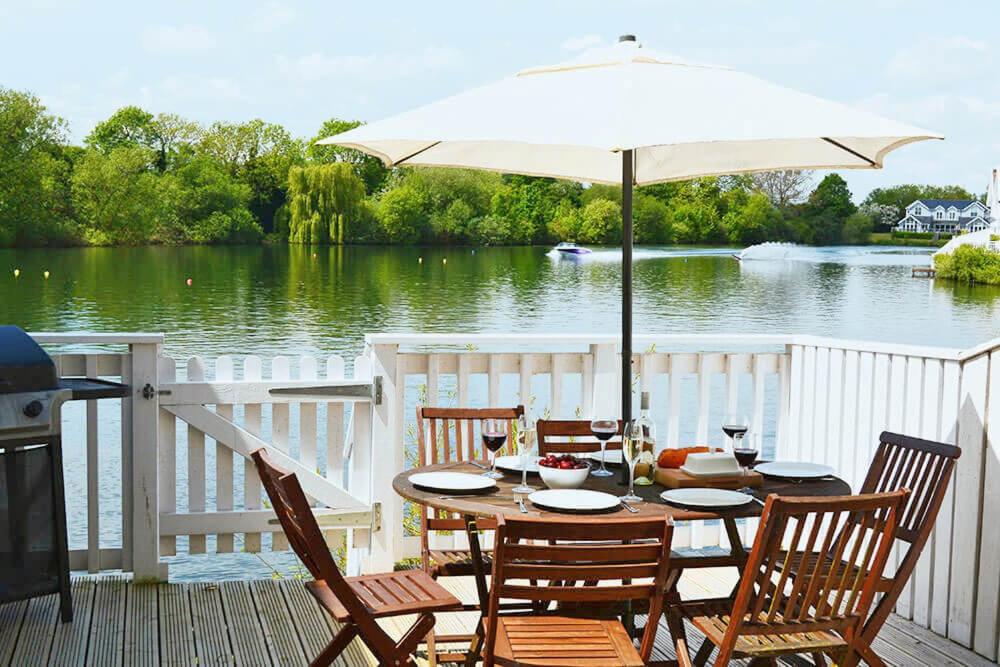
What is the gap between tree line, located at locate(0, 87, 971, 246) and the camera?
918 inches

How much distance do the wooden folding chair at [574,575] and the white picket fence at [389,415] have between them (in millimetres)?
1804

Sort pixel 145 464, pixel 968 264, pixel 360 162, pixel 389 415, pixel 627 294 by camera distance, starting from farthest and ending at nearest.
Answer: pixel 360 162
pixel 968 264
pixel 389 415
pixel 145 464
pixel 627 294

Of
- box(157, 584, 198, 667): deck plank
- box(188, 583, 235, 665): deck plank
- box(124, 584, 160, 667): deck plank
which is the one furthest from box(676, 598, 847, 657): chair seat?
box(124, 584, 160, 667): deck plank

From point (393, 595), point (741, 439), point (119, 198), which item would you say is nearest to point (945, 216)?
point (741, 439)

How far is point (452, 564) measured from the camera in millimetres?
3660

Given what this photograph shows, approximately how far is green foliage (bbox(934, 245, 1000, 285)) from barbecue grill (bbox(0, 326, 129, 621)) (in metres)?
30.1

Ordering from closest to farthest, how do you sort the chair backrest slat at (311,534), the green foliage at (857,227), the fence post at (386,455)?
the chair backrest slat at (311,534) < the fence post at (386,455) < the green foliage at (857,227)

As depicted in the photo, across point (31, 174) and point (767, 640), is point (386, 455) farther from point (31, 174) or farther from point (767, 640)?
point (31, 174)

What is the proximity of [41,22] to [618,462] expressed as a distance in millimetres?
51246

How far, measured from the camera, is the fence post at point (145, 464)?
4.59 m

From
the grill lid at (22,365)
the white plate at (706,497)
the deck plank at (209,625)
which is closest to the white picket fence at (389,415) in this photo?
the deck plank at (209,625)

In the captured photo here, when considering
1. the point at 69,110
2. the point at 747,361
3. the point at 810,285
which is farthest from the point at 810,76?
the point at 747,361

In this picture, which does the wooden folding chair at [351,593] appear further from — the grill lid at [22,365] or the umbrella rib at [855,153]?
the umbrella rib at [855,153]

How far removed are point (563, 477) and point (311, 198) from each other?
107 feet
